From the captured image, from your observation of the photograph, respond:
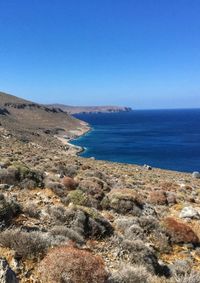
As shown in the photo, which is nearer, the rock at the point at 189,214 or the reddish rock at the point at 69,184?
the rock at the point at 189,214

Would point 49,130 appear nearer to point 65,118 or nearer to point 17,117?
point 17,117

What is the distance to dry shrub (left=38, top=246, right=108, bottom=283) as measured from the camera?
5988 millimetres

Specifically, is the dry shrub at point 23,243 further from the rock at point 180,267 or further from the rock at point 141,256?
the rock at point 180,267

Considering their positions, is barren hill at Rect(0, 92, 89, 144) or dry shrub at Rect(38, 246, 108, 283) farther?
barren hill at Rect(0, 92, 89, 144)

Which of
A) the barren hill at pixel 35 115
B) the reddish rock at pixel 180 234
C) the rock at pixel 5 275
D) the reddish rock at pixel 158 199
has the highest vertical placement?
the rock at pixel 5 275

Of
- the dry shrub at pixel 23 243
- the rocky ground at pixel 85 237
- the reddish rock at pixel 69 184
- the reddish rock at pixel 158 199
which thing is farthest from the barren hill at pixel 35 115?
the dry shrub at pixel 23 243

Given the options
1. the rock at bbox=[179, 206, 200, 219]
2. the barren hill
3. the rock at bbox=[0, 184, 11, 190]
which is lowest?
the barren hill

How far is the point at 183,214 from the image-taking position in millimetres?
15602

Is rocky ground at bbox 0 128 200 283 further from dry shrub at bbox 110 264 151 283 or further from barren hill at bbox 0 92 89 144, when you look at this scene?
barren hill at bbox 0 92 89 144

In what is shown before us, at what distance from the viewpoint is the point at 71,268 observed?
6.06 metres

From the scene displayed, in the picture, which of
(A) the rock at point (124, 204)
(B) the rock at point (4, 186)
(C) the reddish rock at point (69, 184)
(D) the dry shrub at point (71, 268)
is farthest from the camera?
(C) the reddish rock at point (69, 184)

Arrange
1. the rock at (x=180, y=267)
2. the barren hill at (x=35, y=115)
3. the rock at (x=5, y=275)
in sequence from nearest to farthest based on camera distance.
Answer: the rock at (x=5, y=275) < the rock at (x=180, y=267) < the barren hill at (x=35, y=115)

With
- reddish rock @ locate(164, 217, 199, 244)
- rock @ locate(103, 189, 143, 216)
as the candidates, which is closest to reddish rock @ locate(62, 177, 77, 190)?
rock @ locate(103, 189, 143, 216)

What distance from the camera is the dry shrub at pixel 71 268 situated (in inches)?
236
